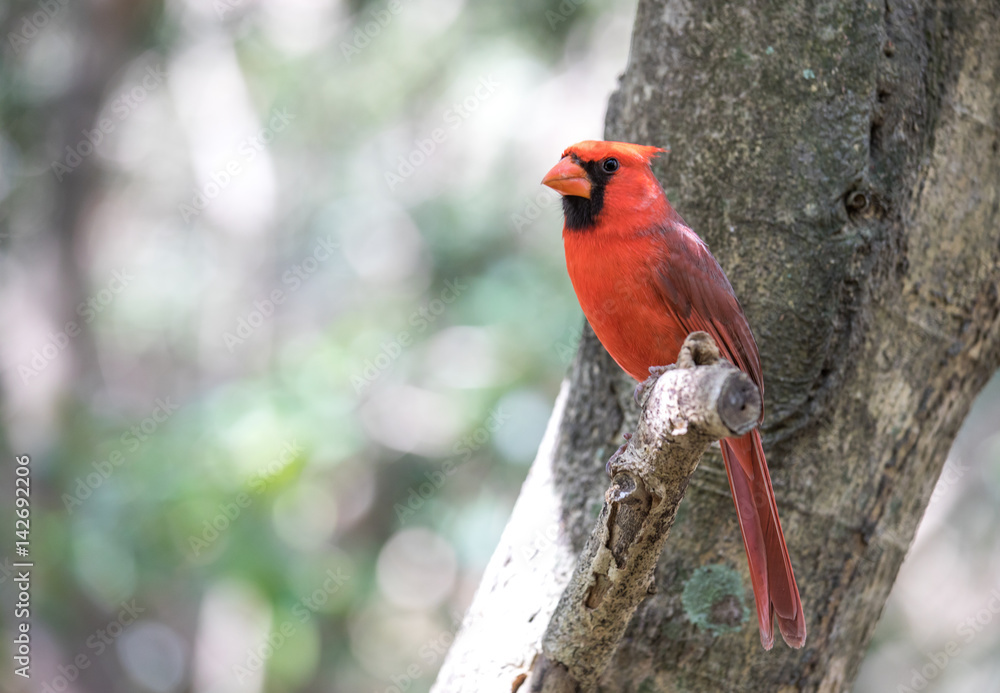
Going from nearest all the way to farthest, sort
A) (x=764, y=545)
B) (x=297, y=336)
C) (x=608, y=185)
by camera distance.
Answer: (x=764, y=545) < (x=608, y=185) < (x=297, y=336)

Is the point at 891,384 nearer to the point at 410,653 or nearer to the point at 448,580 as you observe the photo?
the point at 448,580

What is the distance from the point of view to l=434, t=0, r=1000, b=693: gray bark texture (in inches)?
72.9

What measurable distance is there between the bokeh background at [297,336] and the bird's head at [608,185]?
7.42 feet

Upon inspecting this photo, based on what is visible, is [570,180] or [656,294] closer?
[656,294]

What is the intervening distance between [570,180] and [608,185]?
0.32ft

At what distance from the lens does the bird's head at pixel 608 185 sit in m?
1.95

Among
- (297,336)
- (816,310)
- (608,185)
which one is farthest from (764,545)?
(297,336)

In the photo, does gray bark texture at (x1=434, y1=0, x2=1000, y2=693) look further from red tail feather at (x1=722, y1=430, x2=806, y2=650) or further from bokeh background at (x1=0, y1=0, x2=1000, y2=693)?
bokeh background at (x1=0, y1=0, x2=1000, y2=693)

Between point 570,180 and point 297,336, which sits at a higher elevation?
point 570,180

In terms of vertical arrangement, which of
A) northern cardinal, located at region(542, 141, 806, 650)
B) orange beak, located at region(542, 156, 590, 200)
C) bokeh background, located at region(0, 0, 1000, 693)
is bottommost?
bokeh background, located at region(0, 0, 1000, 693)

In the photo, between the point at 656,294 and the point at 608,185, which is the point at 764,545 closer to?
the point at 656,294

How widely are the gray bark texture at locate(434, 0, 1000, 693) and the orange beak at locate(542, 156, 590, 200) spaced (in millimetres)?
198

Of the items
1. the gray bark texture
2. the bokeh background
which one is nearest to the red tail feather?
the gray bark texture

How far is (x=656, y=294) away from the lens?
1884 mm
